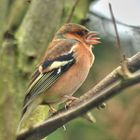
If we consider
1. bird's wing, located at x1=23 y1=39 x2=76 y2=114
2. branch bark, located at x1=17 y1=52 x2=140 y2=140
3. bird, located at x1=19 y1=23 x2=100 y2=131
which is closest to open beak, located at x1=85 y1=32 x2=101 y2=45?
bird, located at x1=19 y1=23 x2=100 y2=131

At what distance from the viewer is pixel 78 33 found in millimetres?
6129

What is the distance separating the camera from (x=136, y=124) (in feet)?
18.2

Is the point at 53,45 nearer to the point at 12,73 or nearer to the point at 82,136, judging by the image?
the point at 82,136

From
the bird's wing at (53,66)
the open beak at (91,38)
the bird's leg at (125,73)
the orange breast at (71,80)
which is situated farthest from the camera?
the open beak at (91,38)

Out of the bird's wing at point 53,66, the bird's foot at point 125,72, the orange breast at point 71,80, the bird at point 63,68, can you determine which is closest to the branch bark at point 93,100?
the bird's foot at point 125,72

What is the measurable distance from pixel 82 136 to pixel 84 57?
0.85 meters

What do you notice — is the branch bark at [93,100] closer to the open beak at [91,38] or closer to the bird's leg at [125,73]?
the bird's leg at [125,73]

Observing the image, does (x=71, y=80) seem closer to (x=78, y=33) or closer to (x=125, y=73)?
(x=78, y=33)

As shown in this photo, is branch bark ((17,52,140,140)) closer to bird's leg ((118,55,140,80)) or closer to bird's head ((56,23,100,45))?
bird's leg ((118,55,140,80))

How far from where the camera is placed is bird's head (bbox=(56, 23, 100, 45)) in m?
6.04

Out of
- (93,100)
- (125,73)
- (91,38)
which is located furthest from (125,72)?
(91,38)

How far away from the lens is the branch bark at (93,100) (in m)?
2.83

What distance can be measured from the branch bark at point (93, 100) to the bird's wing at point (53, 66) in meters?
1.66

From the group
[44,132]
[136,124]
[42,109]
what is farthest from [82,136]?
[44,132]
